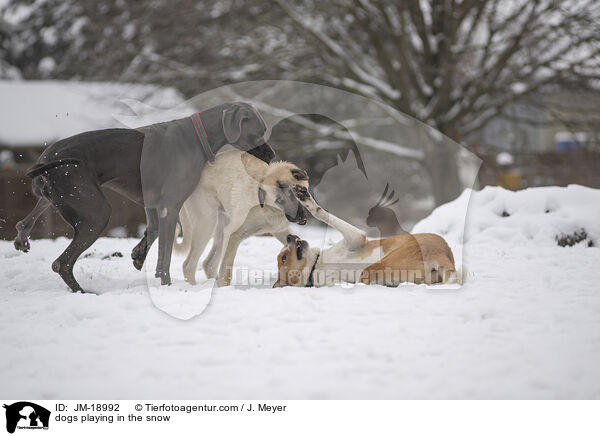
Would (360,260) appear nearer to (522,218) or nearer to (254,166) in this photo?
(254,166)

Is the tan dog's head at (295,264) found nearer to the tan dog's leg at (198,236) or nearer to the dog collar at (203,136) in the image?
the tan dog's leg at (198,236)

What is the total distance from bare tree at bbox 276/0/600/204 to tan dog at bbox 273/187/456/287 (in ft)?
21.7

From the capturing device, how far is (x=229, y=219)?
4066 mm

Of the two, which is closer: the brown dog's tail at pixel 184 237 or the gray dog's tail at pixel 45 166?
the gray dog's tail at pixel 45 166

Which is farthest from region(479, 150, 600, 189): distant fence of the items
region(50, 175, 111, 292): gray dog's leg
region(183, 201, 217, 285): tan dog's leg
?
region(50, 175, 111, 292): gray dog's leg

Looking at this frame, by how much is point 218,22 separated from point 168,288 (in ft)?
31.2

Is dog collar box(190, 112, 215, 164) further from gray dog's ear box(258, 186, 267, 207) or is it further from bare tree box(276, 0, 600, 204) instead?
bare tree box(276, 0, 600, 204)

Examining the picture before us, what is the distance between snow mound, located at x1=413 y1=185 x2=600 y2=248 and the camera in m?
5.45

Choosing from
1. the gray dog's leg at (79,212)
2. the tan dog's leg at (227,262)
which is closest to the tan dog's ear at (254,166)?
the tan dog's leg at (227,262)

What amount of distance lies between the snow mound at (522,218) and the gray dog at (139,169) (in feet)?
9.52

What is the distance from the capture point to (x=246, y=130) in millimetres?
3826

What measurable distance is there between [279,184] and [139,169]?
3.50ft

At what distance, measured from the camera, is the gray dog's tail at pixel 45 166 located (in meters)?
3.41

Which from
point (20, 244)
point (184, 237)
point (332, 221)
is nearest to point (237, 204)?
point (332, 221)
